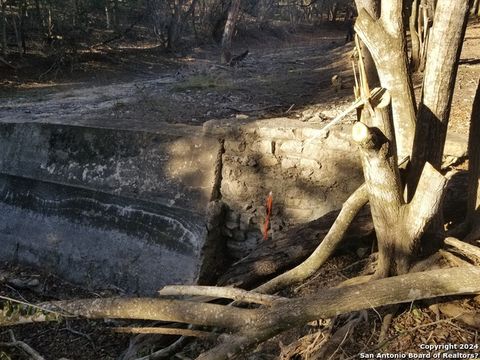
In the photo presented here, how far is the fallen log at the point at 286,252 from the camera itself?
10.1 ft

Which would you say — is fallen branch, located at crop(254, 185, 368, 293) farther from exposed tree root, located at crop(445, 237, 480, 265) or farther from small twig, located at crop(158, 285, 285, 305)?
exposed tree root, located at crop(445, 237, 480, 265)

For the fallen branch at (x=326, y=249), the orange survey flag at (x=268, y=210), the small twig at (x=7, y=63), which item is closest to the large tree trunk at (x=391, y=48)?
the fallen branch at (x=326, y=249)

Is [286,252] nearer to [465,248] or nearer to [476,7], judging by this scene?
[465,248]

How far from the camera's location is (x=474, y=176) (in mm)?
2777

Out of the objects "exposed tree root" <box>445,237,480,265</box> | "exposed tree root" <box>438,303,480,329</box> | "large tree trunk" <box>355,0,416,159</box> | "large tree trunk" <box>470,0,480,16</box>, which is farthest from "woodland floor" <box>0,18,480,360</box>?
"large tree trunk" <box>355,0,416,159</box>

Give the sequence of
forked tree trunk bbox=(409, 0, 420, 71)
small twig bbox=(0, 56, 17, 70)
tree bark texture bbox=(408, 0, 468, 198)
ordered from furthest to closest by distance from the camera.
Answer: small twig bbox=(0, 56, 17, 70) → forked tree trunk bbox=(409, 0, 420, 71) → tree bark texture bbox=(408, 0, 468, 198)

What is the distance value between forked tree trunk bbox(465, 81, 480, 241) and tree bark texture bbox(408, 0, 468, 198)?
0.31 metres

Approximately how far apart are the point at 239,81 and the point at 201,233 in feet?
25.2

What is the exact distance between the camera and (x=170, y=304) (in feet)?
7.97

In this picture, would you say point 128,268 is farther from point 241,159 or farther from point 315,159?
point 315,159

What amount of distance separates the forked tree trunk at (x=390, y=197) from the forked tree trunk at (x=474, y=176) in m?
0.49

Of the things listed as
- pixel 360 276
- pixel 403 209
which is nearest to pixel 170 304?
pixel 360 276

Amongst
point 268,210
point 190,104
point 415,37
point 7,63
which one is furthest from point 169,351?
point 7,63

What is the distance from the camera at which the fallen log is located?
3.08 m
